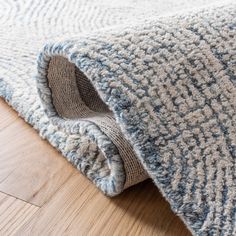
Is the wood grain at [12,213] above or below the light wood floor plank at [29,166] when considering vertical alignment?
above

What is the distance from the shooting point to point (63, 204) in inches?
19.2

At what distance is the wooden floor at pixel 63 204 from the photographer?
1.50ft

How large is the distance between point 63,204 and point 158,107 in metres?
0.19

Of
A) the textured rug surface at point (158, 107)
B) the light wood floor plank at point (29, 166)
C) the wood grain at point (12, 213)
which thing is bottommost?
the light wood floor plank at point (29, 166)

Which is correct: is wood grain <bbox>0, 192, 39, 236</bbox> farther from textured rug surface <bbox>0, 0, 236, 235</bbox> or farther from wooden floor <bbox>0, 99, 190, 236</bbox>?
textured rug surface <bbox>0, 0, 236, 235</bbox>

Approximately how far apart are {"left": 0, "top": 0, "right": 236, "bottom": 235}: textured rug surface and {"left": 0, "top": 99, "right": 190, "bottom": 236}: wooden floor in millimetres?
22

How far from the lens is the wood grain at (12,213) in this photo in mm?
453

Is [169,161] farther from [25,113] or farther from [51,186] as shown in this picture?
[25,113]

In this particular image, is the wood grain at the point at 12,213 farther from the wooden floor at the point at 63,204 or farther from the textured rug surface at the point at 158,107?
the textured rug surface at the point at 158,107

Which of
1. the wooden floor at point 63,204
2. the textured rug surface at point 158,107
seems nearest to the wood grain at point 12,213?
the wooden floor at point 63,204

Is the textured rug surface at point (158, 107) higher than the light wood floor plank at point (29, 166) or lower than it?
higher

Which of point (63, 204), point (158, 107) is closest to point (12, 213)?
point (63, 204)

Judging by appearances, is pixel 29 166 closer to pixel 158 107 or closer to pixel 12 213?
pixel 12 213

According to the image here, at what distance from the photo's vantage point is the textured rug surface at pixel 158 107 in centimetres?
42
